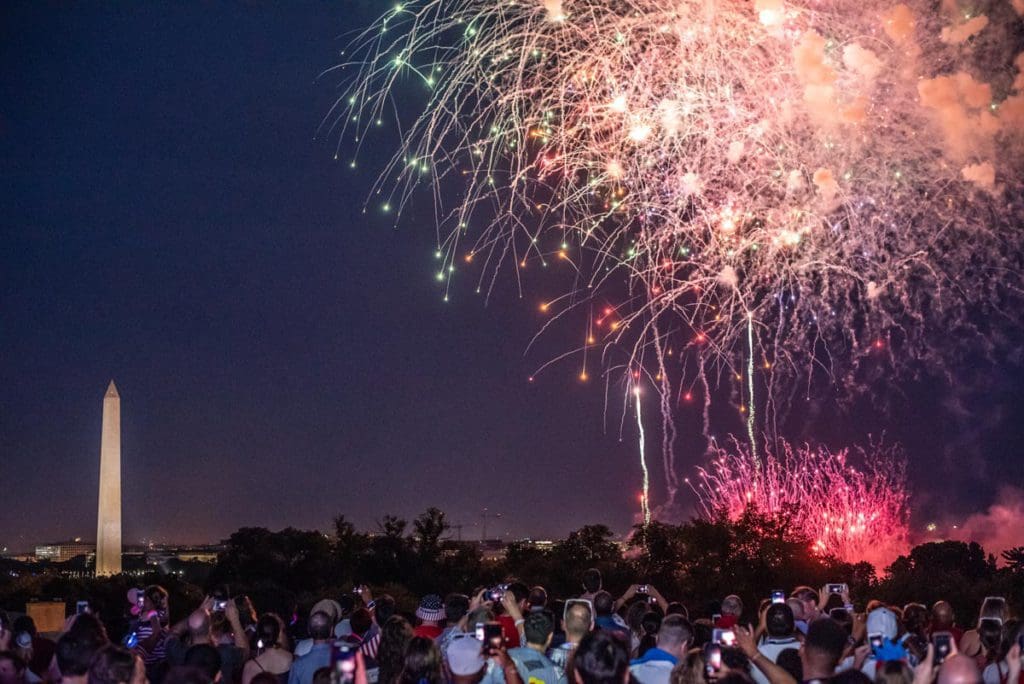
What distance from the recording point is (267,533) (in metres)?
39.5

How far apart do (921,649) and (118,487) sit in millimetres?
38582

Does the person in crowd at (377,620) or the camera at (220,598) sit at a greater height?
the camera at (220,598)

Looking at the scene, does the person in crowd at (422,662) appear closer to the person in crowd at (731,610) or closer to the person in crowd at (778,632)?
the person in crowd at (778,632)

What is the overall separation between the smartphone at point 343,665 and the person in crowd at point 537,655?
215 cm

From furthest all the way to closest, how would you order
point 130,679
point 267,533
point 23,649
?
point 267,533, point 23,649, point 130,679

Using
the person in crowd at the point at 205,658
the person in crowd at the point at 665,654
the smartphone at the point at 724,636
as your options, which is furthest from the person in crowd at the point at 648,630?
the person in crowd at the point at 205,658

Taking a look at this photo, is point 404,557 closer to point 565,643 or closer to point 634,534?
point 634,534

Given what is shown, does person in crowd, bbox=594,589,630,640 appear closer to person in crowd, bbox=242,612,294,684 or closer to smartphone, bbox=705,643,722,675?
person in crowd, bbox=242,612,294,684

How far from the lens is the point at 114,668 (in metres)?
5.61

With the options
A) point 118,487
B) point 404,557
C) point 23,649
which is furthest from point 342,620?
point 118,487

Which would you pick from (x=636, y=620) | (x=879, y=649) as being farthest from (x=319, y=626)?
(x=879, y=649)

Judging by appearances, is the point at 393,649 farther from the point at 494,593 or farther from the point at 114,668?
the point at 494,593

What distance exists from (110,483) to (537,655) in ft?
124

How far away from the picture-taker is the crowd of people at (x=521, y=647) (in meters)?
5.70
